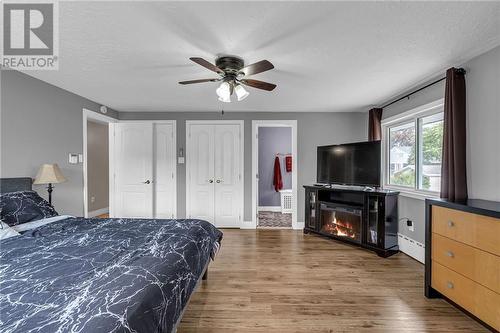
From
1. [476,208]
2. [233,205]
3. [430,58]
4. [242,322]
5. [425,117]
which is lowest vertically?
[242,322]

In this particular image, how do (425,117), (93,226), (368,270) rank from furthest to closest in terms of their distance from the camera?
(425,117)
(368,270)
(93,226)

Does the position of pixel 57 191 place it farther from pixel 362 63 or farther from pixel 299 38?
pixel 362 63

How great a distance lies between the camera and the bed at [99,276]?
869 millimetres

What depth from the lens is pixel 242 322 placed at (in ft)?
6.07

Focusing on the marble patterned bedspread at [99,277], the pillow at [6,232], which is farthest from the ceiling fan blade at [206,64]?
the pillow at [6,232]

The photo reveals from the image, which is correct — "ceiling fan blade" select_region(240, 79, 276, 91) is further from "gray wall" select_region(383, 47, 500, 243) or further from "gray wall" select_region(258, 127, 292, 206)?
"gray wall" select_region(258, 127, 292, 206)

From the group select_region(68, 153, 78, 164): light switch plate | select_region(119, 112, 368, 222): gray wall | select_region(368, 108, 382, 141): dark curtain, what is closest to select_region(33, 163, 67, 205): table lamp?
select_region(68, 153, 78, 164): light switch plate

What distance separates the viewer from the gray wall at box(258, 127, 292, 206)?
631 cm

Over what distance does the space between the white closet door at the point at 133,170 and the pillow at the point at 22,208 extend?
208cm

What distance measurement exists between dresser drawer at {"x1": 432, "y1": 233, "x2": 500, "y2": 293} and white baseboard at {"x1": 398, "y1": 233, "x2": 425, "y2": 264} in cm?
98

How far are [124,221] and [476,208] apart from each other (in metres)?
3.15

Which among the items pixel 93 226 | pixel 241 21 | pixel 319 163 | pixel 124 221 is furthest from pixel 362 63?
pixel 93 226

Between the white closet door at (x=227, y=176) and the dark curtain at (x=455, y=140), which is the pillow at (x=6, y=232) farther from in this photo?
the dark curtain at (x=455, y=140)

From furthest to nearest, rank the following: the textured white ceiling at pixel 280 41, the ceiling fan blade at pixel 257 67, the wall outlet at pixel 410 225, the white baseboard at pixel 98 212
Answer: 1. the white baseboard at pixel 98 212
2. the wall outlet at pixel 410 225
3. the ceiling fan blade at pixel 257 67
4. the textured white ceiling at pixel 280 41
